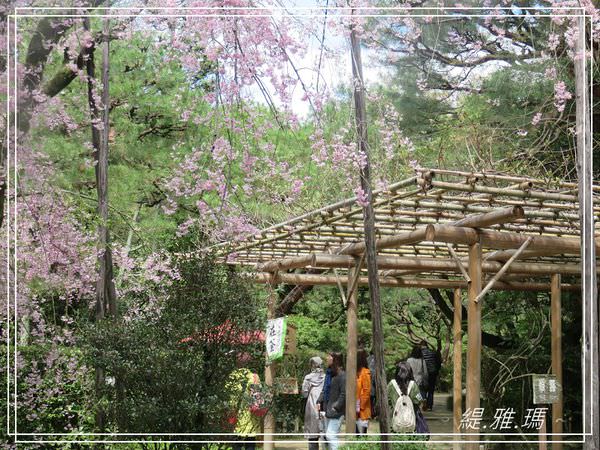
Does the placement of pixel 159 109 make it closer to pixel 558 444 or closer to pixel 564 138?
pixel 564 138

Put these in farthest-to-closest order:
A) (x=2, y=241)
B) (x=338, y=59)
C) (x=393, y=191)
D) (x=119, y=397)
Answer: (x=2, y=241) → (x=393, y=191) → (x=119, y=397) → (x=338, y=59)

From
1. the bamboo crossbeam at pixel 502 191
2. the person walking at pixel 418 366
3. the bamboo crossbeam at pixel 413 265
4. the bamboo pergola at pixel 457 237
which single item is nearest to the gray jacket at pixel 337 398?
the bamboo pergola at pixel 457 237

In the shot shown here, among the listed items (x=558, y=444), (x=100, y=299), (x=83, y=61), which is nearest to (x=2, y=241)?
(x=100, y=299)

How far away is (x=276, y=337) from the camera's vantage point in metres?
6.41

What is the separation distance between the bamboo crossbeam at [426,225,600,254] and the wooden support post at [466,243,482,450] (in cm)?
9

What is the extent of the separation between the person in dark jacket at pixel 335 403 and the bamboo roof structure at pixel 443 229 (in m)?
0.87

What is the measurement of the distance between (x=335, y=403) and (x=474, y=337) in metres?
1.72

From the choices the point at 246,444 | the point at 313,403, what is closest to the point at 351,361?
the point at 313,403

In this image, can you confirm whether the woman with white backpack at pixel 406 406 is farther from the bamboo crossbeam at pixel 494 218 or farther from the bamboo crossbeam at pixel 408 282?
the bamboo crossbeam at pixel 494 218

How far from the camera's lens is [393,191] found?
202 inches

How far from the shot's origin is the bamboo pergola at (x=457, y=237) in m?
5.22

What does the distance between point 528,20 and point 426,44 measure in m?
1.10

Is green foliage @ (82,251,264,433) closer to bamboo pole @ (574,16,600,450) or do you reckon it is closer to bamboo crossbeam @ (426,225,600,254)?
bamboo crossbeam @ (426,225,600,254)

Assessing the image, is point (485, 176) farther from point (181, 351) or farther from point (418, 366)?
point (418, 366)
